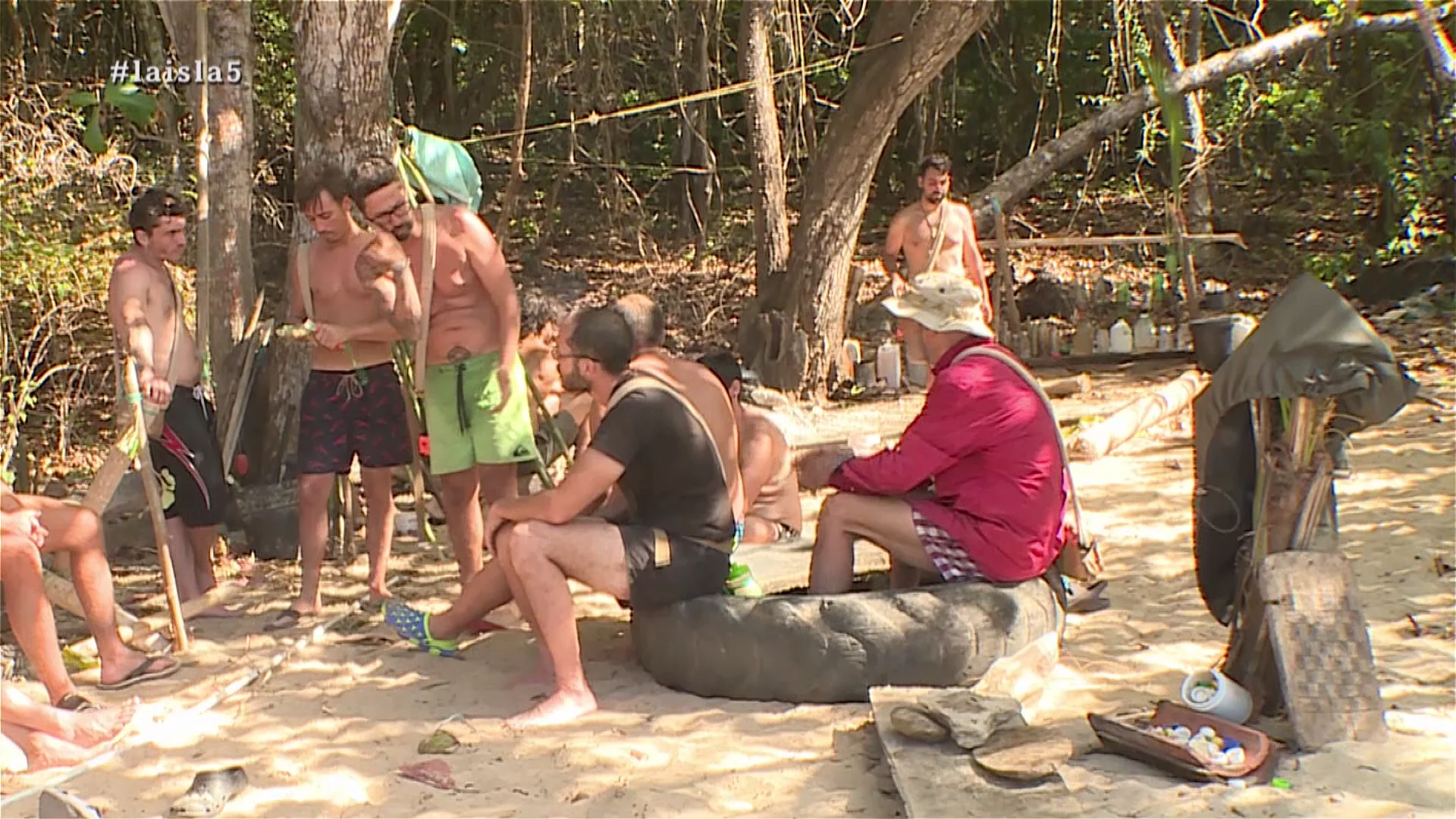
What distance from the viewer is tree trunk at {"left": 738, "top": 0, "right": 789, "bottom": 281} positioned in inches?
404

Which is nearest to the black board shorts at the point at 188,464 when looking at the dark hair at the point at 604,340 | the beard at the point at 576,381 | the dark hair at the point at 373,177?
the dark hair at the point at 373,177

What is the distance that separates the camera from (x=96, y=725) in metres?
3.99

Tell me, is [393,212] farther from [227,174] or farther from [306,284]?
[227,174]

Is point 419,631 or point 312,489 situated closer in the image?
point 419,631

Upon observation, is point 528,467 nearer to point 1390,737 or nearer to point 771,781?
point 771,781

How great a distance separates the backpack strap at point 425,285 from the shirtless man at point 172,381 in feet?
2.98

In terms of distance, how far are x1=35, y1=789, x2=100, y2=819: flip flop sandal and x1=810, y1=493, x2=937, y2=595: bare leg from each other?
7.59 ft

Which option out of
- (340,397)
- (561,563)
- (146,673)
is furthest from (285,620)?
(561,563)

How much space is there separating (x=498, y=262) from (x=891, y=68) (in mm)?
4840

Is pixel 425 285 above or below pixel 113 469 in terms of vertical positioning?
above

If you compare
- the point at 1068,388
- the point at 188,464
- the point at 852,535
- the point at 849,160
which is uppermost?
the point at 849,160

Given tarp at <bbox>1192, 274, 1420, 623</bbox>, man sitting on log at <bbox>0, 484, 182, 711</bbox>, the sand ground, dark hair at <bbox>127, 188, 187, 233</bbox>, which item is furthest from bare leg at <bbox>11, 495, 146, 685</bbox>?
tarp at <bbox>1192, 274, 1420, 623</bbox>

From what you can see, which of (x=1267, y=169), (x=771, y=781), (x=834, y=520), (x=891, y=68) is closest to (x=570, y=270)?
(x=891, y=68)

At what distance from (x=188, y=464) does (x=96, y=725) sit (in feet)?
4.97
